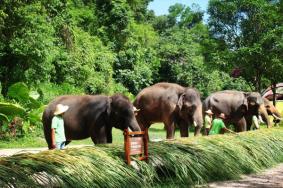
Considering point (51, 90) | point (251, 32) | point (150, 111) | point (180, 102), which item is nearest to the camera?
point (180, 102)

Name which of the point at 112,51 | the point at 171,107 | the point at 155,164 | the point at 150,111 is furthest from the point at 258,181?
the point at 112,51

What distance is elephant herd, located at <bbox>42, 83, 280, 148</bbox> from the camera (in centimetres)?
1163

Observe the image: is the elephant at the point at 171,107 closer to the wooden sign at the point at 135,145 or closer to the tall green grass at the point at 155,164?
the tall green grass at the point at 155,164

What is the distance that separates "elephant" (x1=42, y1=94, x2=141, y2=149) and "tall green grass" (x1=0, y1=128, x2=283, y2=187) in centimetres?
143

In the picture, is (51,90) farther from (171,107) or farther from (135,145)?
(135,145)

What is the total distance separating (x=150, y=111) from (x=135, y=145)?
7.12 meters

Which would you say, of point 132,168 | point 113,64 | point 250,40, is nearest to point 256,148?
point 132,168

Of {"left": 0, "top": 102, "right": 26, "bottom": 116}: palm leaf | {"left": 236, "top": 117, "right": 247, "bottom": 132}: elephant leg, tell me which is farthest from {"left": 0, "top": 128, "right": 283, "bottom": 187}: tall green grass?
{"left": 236, "top": 117, "right": 247, "bottom": 132}: elephant leg

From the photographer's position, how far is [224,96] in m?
19.9

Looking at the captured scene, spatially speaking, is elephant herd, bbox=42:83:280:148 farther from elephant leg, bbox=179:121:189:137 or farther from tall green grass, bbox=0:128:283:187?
tall green grass, bbox=0:128:283:187

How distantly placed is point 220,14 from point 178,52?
14.3 metres

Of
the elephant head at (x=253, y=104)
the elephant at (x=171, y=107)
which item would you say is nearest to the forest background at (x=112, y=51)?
the elephant at (x=171, y=107)

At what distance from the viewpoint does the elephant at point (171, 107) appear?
1505 centimetres

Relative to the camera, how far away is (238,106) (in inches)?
760
